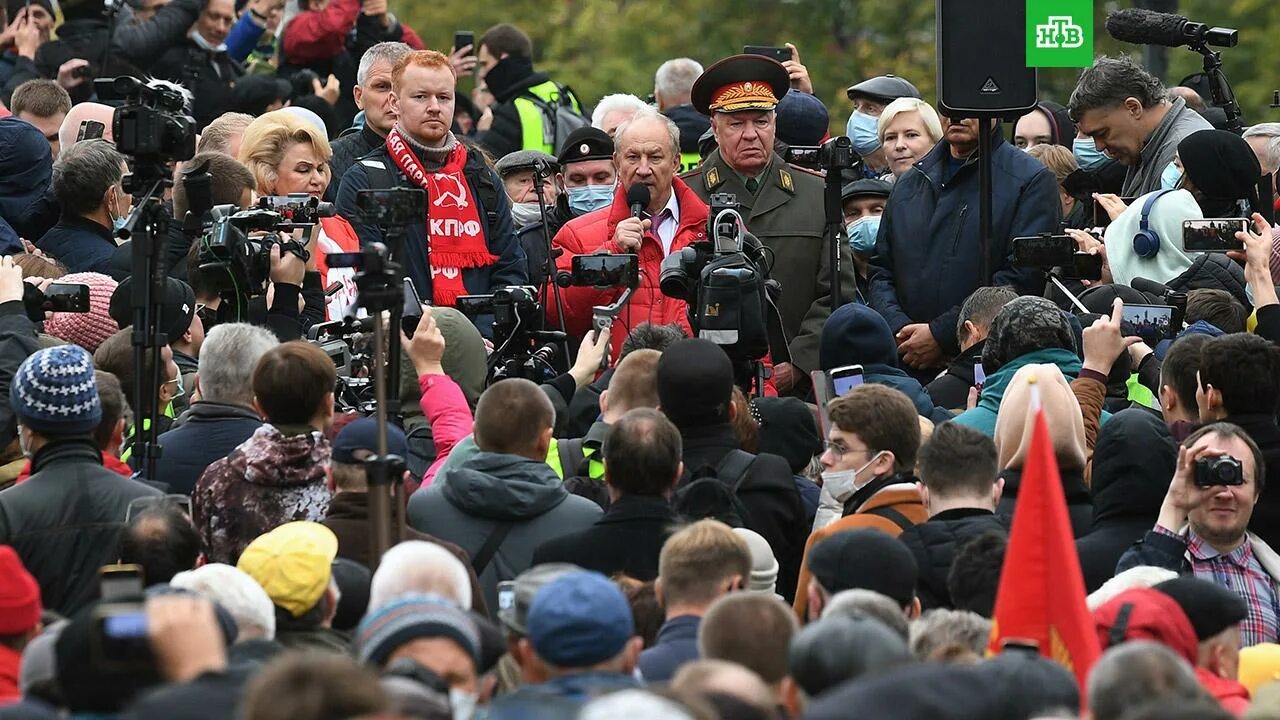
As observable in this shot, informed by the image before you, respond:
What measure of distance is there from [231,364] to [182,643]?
321cm

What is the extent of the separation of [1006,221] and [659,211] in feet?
5.15

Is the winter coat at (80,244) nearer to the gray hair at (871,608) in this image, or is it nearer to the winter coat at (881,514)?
the winter coat at (881,514)

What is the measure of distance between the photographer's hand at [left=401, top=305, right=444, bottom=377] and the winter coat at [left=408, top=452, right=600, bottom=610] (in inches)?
41.3

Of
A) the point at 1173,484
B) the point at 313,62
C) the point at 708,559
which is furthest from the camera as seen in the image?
the point at 313,62

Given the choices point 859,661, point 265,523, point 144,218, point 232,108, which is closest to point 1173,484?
point 859,661

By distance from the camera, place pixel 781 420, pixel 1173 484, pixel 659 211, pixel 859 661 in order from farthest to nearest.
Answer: pixel 659 211
pixel 781 420
pixel 1173 484
pixel 859 661

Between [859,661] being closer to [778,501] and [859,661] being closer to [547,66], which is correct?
[778,501]

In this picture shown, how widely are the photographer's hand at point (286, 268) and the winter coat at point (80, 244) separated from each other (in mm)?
1170

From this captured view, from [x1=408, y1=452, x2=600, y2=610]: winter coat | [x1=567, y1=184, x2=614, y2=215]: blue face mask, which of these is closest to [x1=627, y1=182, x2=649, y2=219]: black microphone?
[x1=567, y1=184, x2=614, y2=215]: blue face mask

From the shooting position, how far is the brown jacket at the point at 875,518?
668cm

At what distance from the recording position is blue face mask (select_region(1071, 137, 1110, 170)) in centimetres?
1187

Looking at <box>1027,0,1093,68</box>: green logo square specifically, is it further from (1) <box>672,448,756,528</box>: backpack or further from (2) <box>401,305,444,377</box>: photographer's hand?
(1) <box>672,448,756,528</box>: backpack

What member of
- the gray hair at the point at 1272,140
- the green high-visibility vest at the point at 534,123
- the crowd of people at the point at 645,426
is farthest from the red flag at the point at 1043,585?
the green high-visibility vest at the point at 534,123

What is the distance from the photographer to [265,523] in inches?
279
